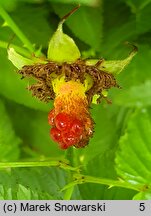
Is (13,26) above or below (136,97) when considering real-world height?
above

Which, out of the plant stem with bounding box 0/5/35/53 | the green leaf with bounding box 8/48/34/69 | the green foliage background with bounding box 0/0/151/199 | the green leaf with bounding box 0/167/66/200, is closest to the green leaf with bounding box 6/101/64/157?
the green foliage background with bounding box 0/0/151/199

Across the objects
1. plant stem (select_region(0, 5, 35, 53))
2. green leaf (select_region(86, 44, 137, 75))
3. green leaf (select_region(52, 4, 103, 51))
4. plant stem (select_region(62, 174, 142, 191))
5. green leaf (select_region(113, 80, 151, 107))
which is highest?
green leaf (select_region(52, 4, 103, 51))

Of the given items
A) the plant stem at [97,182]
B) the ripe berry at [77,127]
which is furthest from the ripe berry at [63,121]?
the plant stem at [97,182]

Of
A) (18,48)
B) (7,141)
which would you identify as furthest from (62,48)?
(7,141)

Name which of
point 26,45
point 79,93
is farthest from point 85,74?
point 26,45

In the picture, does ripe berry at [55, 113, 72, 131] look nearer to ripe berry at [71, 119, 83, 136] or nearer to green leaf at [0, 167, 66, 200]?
ripe berry at [71, 119, 83, 136]

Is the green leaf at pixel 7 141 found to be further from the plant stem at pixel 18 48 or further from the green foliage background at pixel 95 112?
the plant stem at pixel 18 48

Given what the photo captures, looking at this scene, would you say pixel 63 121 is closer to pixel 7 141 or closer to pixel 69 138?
pixel 69 138
